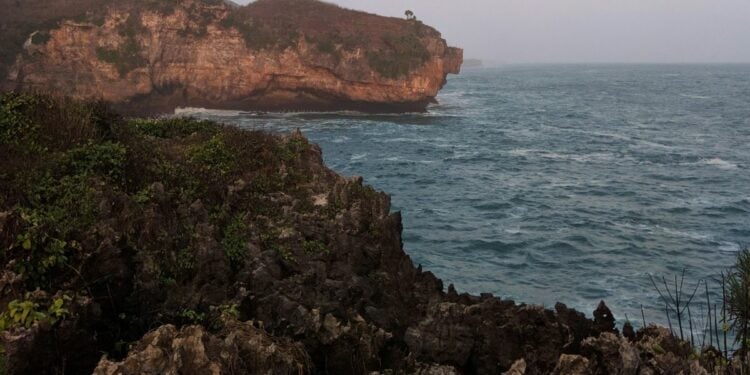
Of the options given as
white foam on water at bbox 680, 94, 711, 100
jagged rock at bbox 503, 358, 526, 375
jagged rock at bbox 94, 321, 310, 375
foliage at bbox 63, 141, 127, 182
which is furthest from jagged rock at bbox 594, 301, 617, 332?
white foam on water at bbox 680, 94, 711, 100

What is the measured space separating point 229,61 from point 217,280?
63093 millimetres

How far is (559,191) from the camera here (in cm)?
3709

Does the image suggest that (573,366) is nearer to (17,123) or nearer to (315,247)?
(315,247)

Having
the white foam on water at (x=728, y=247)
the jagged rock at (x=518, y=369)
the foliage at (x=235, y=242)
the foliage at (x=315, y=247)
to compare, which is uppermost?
the foliage at (x=235, y=242)

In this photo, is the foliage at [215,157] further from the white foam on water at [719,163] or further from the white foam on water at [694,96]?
the white foam on water at [694,96]

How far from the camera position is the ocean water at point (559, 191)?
24078 millimetres

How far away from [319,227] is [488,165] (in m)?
34.0

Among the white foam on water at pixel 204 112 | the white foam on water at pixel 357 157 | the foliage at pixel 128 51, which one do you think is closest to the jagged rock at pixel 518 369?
the white foam on water at pixel 357 157

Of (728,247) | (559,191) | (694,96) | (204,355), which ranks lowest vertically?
(728,247)

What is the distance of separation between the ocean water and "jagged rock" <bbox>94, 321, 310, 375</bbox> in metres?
15.2

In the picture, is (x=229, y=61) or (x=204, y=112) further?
(x=229, y=61)

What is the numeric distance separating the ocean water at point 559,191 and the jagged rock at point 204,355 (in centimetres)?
1518

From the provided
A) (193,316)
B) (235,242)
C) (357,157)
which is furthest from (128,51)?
(193,316)

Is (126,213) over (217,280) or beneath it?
over
